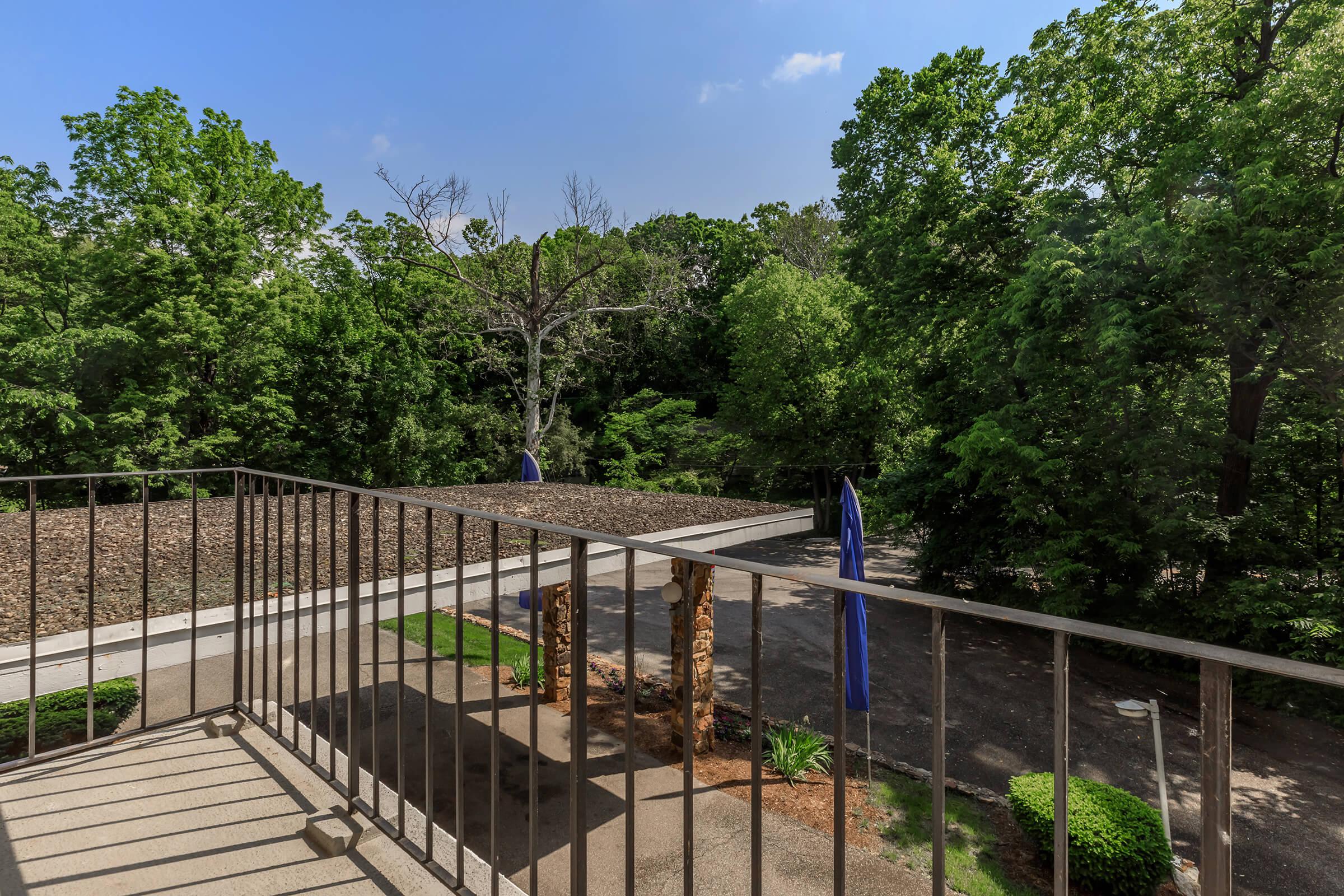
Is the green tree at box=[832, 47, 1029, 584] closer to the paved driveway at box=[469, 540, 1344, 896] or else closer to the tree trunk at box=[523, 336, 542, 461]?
the paved driveway at box=[469, 540, 1344, 896]

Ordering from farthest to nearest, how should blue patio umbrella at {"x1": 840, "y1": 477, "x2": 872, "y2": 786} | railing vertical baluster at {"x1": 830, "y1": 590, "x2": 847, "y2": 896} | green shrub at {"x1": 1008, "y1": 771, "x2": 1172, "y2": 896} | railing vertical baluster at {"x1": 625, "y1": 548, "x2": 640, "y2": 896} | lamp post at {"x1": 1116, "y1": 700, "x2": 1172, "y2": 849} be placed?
1. blue patio umbrella at {"x1": 840, "y1": 477, "x2": 872, "y2": 786}
2. green shrub at {"x1": 1008, "y1": 771, "x2": 1172, "y2": 896}
3. lamp post at {"x1": 1116, "y1": 700, "x2": 1172, "y2": 849}
4. railing vertical baluster at {"x1": 625, "y1": 548, "x2": 640, "y2": 896}
5. railing vertical baluster at {"x1": 830, "y1": 590, "x2": 847, "y2": 896}

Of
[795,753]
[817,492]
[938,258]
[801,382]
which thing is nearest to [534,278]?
[801,382]

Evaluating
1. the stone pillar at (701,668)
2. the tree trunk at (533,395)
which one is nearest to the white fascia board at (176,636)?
the stone pillar at (701,668)

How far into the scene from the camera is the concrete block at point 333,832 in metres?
1.72

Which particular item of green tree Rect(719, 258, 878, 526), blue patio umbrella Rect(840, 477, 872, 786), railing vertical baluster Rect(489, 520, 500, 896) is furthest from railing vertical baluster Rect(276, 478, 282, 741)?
green tree Rect(719, 258, 878, 526)

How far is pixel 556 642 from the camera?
244 inches

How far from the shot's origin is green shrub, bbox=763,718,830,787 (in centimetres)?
498

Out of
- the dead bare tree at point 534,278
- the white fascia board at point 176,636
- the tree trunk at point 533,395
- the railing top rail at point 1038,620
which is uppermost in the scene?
the dead bare tree at point 534,278

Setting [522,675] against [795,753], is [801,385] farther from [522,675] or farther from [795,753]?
[795,753]

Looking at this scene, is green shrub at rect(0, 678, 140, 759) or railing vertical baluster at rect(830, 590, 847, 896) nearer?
railing vertical baluster at rect(830, 590, 847, 896)

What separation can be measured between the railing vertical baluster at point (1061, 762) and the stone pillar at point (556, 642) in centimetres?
546

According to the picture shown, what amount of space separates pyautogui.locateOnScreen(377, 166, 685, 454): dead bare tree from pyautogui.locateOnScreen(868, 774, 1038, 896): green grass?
1261cm

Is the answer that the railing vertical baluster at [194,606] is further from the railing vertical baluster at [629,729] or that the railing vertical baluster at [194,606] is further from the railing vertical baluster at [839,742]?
the railing vertical baluster at [839,742]

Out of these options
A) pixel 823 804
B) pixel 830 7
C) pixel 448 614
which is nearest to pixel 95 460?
pixel 448 614
